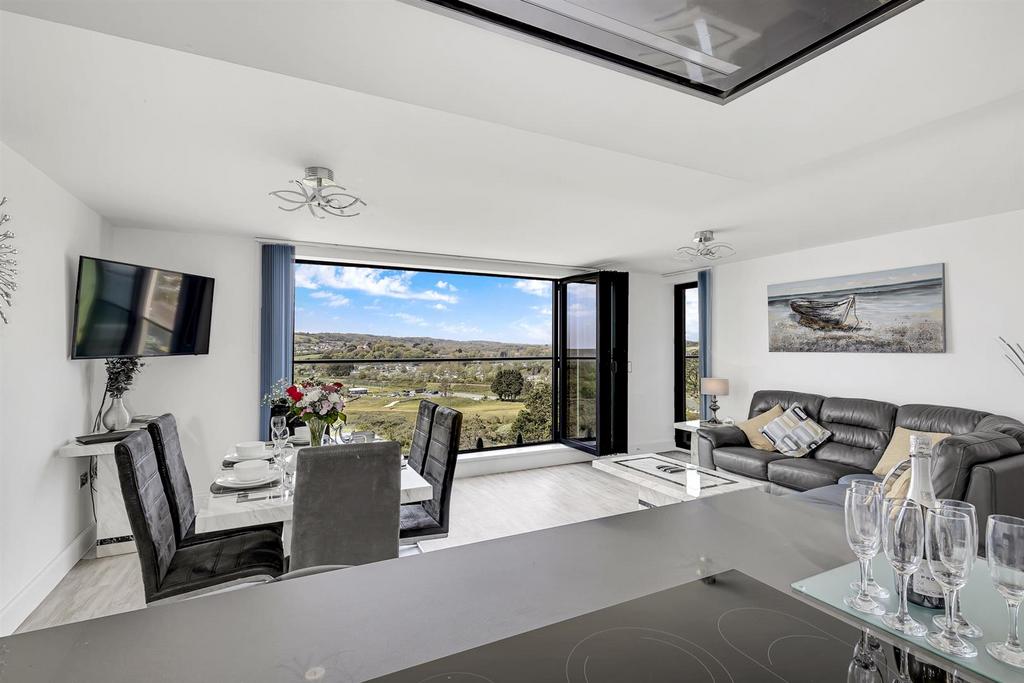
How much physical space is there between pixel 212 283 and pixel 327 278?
5.65ft

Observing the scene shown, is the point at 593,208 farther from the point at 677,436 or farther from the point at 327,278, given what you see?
the point at 677,436

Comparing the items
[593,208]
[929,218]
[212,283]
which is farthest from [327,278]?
[929,218]

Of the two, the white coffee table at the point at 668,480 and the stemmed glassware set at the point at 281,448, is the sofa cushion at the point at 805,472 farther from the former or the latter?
the stemmed glassware set at the point at 281,448

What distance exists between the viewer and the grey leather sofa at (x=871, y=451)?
2.52 metres

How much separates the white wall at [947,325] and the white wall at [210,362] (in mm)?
5169

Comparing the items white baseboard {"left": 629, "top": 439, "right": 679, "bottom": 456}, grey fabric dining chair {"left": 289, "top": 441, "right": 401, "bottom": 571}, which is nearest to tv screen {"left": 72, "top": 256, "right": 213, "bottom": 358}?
grey fabric dining chair {"left": 289, "top": 441, "right": 401, "bottom": 571}

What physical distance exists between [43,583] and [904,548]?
394 cm

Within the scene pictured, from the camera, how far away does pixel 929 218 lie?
3.70 metres

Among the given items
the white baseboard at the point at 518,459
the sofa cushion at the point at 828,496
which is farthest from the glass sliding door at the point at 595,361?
the sofa cushion at the point at 828,496

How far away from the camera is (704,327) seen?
5.89m

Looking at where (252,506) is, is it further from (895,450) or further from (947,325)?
(947,325)

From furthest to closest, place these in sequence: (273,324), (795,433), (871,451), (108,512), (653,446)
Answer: (653,446) → (795,433) → (273,324) → (871,451) → (108,512)

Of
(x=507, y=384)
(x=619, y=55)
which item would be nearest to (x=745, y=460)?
(x=507, y=384)

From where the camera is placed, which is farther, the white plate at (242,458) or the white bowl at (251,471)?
the white plate at (242,458)
